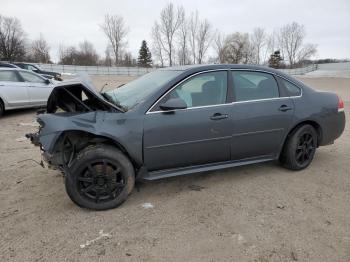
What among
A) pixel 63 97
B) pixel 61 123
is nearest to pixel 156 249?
pixel 61 123

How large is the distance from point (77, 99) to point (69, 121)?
15.9 inches

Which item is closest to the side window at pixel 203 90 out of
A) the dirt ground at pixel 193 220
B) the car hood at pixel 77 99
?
the car hood at pixel 77 99

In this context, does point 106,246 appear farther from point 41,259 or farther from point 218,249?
point 218,249

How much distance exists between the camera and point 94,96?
10.7 ft

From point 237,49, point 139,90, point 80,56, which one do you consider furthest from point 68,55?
point 139,90

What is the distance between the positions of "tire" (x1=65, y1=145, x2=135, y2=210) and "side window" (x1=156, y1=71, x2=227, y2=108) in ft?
3.01

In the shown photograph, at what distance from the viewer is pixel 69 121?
3.12 meters

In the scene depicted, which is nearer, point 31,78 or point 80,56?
point 31,78

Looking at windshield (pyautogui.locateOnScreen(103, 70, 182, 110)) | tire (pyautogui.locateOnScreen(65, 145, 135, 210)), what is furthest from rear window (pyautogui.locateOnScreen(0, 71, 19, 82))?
tire (pyautogui.locateOnScreen(65, 145, 135, 210))

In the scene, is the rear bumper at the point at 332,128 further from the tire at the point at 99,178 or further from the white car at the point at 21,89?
the white car at the point at 21,89

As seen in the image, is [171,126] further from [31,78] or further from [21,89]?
[31,78]

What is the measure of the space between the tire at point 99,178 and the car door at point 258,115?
1.44 metres

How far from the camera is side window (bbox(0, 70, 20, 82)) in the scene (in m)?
8.49

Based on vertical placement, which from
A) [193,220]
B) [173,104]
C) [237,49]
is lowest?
[193,220]
